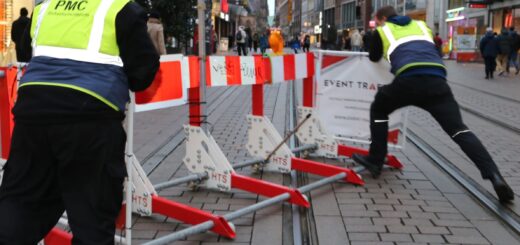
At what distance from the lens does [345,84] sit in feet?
22.9

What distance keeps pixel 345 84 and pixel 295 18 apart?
183 metres

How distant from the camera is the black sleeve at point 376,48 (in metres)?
6.00

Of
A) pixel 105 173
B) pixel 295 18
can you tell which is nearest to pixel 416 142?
pixel 105 173

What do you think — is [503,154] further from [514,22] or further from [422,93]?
[514,22]

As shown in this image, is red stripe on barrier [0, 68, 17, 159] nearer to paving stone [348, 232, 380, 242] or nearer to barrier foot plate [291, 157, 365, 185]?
paving stone [348, 232, 380, 242]

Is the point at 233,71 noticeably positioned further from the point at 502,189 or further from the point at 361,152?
the point at 502,189

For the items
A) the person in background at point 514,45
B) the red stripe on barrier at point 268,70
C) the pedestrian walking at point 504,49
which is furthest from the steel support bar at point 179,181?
the person in background at point 514,45

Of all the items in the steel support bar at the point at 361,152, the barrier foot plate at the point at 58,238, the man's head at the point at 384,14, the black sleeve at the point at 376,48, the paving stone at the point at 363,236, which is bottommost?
the paving stone at the point at 363,236

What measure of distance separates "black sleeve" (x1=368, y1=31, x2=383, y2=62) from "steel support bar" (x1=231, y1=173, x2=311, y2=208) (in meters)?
1.75

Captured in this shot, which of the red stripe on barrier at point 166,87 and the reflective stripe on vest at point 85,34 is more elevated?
the reflective stripe on vest at point 85,34

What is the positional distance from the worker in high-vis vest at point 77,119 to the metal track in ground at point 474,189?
3.23 meters

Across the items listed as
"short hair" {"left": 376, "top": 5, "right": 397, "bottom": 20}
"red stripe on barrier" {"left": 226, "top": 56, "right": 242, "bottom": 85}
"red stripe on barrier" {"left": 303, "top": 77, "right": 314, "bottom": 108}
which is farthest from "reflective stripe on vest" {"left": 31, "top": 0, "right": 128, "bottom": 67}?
"red stripe on barrier" {"left": 303, "top": 77, "right": 314, "bottom": 108}

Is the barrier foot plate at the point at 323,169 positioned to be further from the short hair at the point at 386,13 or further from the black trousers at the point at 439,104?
the short hair at the point at 386,13

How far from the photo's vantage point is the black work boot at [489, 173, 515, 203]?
5.13m
